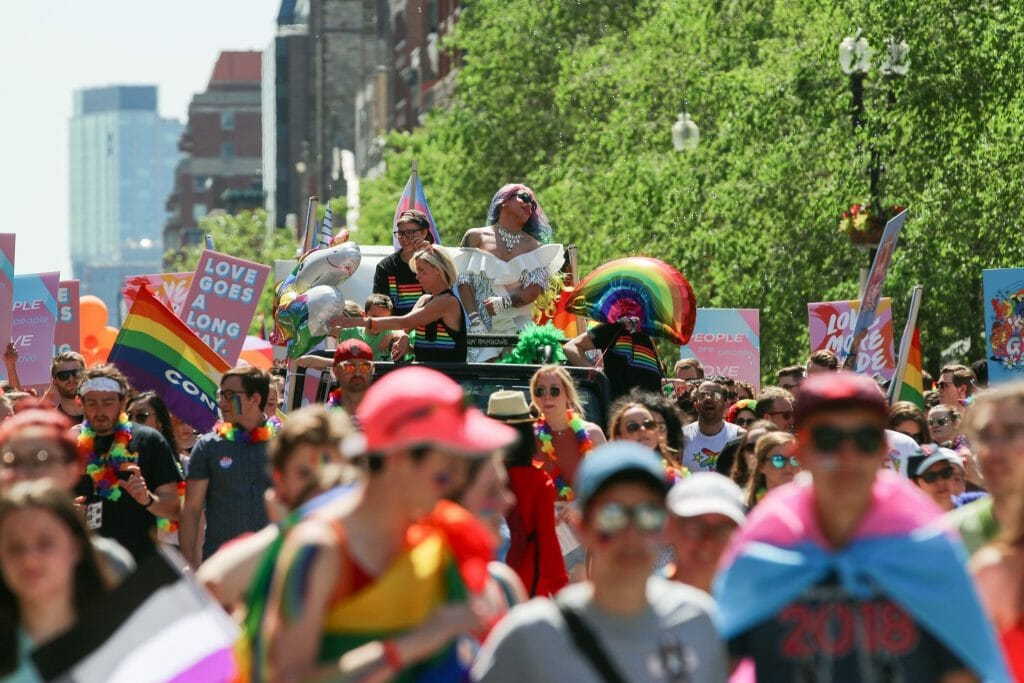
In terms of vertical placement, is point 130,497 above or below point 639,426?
below

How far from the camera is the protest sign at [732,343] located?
21.8 meters

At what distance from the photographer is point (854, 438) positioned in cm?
477

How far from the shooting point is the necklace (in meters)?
13.1

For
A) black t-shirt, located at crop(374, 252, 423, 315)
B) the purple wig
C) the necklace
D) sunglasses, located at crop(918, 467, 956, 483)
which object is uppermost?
the purple wig

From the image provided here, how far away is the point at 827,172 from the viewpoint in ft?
89.6

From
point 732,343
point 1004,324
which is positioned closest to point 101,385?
point 1004,324

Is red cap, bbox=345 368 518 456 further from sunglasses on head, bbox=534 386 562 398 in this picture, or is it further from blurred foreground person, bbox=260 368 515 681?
sunglasses on head, bbox=534 386 562 398

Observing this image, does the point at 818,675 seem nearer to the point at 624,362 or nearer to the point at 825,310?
the point at 624,362

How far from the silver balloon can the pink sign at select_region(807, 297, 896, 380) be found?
4.75m

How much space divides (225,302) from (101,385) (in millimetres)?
9973

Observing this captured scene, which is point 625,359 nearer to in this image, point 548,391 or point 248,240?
point 548,391

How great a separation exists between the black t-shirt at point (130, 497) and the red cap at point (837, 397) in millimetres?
5161

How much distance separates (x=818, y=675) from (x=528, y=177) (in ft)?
113

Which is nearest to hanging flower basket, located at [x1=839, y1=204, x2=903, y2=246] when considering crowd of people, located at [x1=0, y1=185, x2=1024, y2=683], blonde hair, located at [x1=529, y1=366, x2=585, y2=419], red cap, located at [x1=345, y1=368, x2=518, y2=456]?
blonde hair, located at [x1=529, y1=366, x2=585, y2=419]
